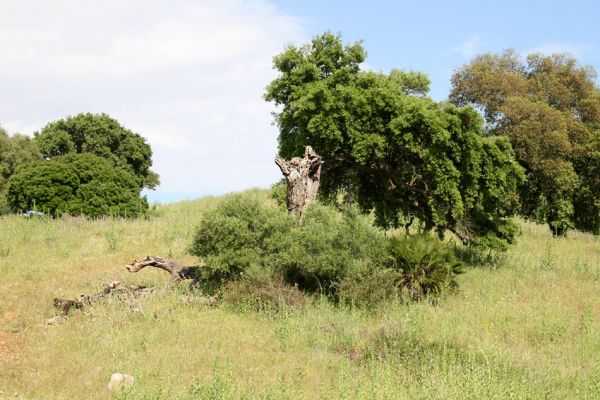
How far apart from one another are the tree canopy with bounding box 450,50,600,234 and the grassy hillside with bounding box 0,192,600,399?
877cm

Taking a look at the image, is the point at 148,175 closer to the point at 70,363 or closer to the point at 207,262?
the point at 207,262

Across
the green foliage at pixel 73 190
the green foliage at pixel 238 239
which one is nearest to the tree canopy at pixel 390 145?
the green foliage at pixel 238 239

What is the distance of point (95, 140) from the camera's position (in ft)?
149

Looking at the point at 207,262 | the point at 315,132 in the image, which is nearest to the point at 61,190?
the point at 315,132

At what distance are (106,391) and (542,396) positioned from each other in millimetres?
6178

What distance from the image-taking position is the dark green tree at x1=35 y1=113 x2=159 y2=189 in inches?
1789

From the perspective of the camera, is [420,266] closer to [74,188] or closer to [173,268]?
[173,268]

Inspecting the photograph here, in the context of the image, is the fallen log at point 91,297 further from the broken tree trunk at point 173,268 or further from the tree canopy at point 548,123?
the tree canopy at point 548,123

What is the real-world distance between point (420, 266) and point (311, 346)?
5.52m

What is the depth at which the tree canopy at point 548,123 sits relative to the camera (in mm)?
24562

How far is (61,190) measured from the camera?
3150 centimetres

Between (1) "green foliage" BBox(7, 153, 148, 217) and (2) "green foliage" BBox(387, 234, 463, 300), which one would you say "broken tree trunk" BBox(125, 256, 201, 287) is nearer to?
(2) "green foliage" BBox(387, 234, 463, 300)

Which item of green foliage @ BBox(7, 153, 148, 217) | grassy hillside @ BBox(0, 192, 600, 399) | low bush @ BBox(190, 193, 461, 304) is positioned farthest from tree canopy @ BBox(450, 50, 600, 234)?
green foliage @ BBox(7, 153, 148, 217)

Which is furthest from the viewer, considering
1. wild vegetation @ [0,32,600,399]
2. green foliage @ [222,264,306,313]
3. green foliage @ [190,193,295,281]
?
green foliage @ [190,193,295,281]
